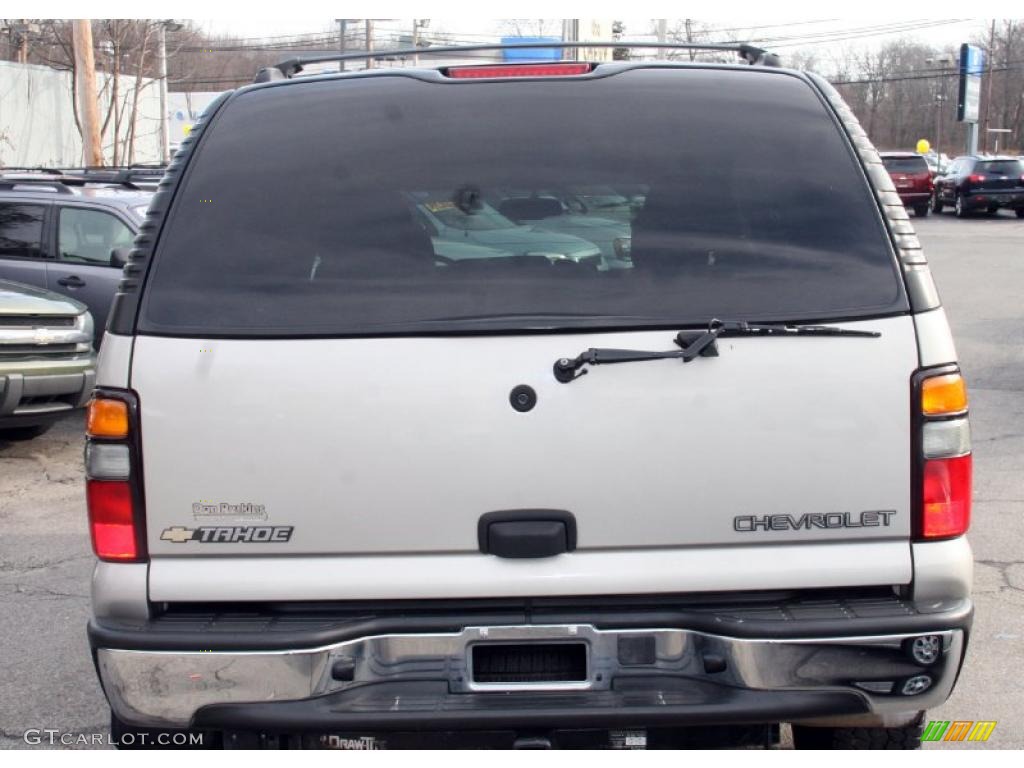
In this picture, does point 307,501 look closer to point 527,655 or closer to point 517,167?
point 527,655

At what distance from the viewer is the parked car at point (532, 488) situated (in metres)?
2.74

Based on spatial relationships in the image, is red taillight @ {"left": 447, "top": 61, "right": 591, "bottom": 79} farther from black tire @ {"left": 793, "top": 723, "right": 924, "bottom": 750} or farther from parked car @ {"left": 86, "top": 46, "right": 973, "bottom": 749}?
black tire @ {"left": 793, "top": 723, "right": 924, "bottom": 750}

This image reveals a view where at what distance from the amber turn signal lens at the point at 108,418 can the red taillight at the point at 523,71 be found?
1268 millimetres

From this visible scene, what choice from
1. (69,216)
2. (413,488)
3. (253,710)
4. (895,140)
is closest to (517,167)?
(413,488)

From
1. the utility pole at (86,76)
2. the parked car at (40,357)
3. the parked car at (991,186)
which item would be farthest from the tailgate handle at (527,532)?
the parked car at (991,186)

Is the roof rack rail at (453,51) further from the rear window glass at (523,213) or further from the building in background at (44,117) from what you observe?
the building in background at (44,117)

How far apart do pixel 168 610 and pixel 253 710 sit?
1.04 ft

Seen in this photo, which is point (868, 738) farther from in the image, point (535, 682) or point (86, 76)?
point (86, 76)

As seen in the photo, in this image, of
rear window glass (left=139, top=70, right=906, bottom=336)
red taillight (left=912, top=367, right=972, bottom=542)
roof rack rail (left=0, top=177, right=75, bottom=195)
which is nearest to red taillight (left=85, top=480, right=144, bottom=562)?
rear window glass (left=139, top=70, right=906, bottom=336)

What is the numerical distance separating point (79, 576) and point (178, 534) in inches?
127

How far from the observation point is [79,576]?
18.8 ft

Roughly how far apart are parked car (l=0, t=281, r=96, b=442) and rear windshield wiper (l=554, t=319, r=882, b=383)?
19.0 ft

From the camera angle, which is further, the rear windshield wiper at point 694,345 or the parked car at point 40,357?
the parked car at point 40,357

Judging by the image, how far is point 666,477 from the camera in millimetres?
2762
